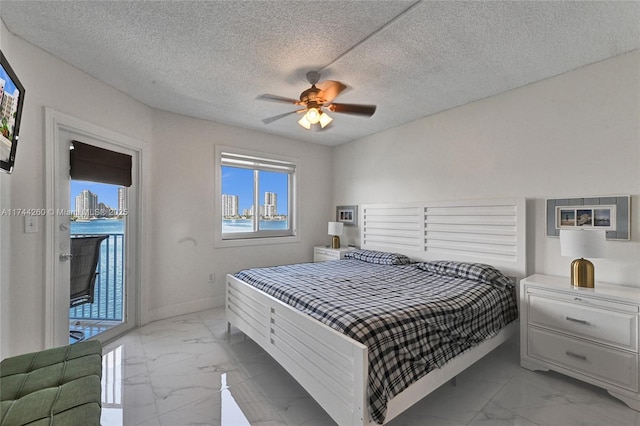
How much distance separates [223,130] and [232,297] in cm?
227

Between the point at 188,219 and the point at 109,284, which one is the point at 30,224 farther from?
the point at 188,219

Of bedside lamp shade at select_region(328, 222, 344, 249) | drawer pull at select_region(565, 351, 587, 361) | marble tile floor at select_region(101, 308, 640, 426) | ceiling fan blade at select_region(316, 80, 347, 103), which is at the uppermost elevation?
ceiling fan blade at select_region(316, 80, 347, 103)

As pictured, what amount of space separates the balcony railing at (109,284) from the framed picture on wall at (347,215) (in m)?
3.13

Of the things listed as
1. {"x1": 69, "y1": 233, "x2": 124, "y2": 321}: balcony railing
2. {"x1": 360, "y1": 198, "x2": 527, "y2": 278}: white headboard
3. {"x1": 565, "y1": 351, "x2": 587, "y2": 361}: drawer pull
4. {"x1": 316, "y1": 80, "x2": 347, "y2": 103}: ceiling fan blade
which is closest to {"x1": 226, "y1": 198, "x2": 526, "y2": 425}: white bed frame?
{"x1": 360, "y1": 198, "x2": 527, "y2": 278}: white headboard

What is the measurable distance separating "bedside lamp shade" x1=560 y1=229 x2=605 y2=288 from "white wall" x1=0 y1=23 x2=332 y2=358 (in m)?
3.38

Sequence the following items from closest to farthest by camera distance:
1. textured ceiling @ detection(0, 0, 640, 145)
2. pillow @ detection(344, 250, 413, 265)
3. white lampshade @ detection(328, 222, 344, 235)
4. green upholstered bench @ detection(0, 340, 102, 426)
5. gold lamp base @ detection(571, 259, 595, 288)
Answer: green upholstered bench @ detection(0, 340, 102, 426), textured ceiling @ detection(0, 0, 640, 145), gold lamp base @ detection(571, 259, 595, 288), pillow @ detection(344, 250, 413, 265), white lampshade @ detection(328, 222, 344, 235)

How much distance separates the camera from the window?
159 inches

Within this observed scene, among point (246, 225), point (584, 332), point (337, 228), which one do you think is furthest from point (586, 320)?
point (246, 225)

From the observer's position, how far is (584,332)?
207cm

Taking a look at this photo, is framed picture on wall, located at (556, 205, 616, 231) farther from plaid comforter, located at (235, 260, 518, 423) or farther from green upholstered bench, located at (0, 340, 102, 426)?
green upholstered bench, located at (0, 340, 102, 426)

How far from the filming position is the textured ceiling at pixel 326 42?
1.74 meters

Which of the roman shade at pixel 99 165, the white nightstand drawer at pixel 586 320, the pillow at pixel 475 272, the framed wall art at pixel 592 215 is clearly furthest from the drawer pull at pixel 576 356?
the roman shade at pixel 99 165

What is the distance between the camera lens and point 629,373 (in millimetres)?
1893

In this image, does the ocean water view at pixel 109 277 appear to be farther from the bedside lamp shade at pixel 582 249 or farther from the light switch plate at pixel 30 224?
the bedside lamp shade at pixel 582 249
